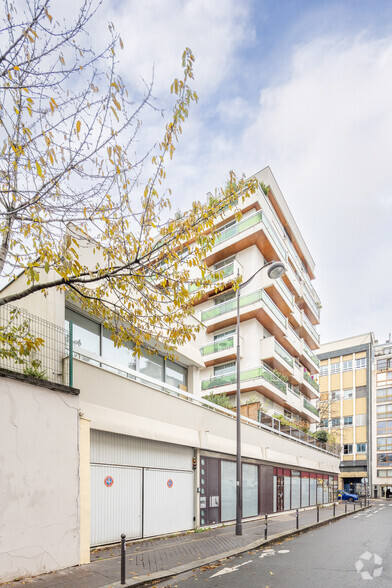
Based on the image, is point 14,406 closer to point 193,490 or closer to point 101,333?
point 101,333

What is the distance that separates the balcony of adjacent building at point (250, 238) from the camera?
29.8 metres

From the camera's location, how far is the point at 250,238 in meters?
30.5

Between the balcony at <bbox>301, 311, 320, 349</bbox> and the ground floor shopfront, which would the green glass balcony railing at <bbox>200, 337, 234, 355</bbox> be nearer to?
the ground floor shopfront

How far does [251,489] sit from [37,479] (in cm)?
1480

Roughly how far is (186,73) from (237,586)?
8.91 m

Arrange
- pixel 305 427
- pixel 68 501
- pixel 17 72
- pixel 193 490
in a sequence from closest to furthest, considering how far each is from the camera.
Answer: pixel 17 72, pixel 68 501, pixel 193 490, pixel 305 427

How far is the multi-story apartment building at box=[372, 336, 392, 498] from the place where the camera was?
216ft

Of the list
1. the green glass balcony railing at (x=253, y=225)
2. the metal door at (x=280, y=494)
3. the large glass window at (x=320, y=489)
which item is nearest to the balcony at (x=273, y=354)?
the green glass balcony railing at (x=253, y=225)

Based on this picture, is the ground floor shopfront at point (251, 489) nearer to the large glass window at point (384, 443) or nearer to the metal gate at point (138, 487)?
the metal gate at point (138, 487)

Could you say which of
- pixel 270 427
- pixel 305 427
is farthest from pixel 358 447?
pixel 270 427

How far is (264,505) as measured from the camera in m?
21.7

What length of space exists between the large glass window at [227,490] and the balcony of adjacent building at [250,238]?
16.0 metres

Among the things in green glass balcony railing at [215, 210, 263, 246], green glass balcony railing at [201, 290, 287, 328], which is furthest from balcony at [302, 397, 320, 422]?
green glass balcony railing at [215, 210, 263, 246]

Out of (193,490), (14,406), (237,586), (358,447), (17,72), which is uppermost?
(17,72)
